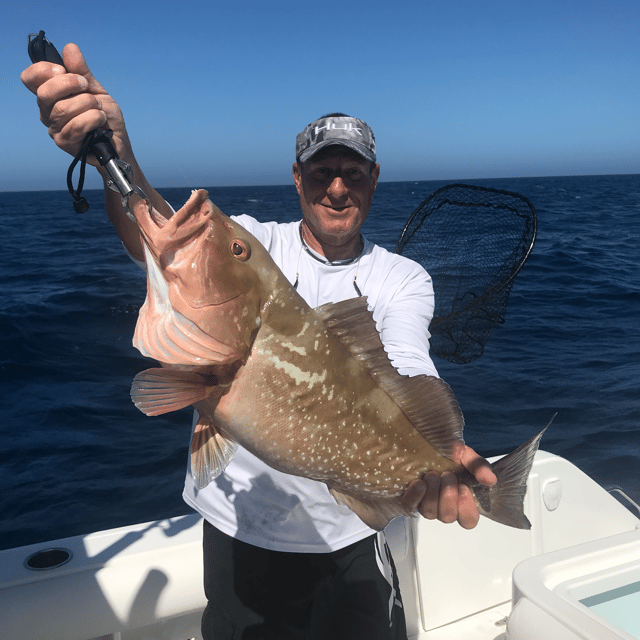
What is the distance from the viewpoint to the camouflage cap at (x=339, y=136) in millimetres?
3012

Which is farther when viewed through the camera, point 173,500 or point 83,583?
point 173,500

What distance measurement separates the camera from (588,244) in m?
21.7

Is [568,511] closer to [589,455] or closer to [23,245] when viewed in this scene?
[589,455]

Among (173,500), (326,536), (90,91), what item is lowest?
(173,500)

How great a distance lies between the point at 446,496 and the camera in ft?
6.92

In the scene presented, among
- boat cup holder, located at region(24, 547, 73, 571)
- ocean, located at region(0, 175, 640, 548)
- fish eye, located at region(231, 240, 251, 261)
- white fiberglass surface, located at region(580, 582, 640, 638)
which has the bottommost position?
ocean, located at region(0, 175, 640, 548)

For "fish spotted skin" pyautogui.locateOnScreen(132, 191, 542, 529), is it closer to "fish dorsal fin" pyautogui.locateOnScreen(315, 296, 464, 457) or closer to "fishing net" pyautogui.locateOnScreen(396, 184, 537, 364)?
"fish dorsal fin" pyautogui.locateOnScreen(315, 296, 464, 457)

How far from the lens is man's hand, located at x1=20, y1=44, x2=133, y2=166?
1763 mm

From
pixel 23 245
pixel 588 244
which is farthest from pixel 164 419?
pixel 23 245

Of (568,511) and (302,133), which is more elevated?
(302,133)

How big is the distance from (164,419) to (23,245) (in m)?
22.8

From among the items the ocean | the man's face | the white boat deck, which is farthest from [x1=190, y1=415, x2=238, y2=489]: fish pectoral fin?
the ocean

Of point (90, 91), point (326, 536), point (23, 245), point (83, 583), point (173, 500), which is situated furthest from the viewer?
point (23, 245)

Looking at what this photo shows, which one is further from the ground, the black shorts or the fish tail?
the fish tail
